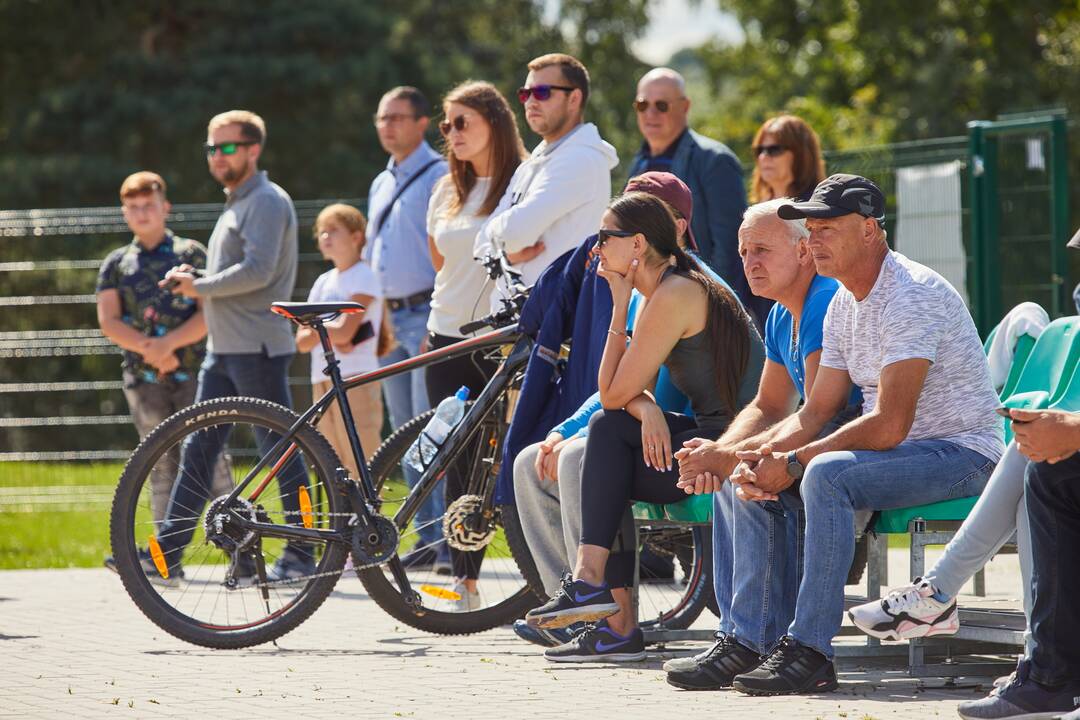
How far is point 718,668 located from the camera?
17.5 ft

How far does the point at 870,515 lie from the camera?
5.23 metres

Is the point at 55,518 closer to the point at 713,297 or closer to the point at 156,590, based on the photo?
the point at 156,590

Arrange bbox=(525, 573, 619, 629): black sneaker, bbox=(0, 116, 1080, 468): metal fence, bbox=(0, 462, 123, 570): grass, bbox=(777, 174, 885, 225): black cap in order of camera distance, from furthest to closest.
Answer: bbox=(0, 462, 123, 570): grass < bbox=(0, 116, 1080, 468): metal fence < bbox=(525, 573, 619, 629): black sneaker < bbox=(777, 174, 885, 225): black cap

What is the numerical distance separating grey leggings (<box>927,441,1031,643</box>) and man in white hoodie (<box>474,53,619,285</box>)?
2.63 meters

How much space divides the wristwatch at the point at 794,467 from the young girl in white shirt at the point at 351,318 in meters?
3.68

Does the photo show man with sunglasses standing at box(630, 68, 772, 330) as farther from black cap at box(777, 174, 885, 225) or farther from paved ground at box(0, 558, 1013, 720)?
black cap at box(777, 174, 885, 225)

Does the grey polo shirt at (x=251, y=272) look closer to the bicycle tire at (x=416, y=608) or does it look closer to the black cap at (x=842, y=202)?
the bicycle tire at (x=416, y=608)

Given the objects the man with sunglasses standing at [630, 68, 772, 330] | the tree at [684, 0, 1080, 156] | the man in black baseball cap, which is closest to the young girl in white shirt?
the man with sunglasses standing at [630, 68, 772, 330]

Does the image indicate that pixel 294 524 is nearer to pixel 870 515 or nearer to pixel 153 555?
pixel 153 555

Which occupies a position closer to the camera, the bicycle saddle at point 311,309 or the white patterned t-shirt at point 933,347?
the white patterned t-shirt at point 933,347

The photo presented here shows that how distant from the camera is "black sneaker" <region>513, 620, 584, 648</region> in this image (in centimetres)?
616

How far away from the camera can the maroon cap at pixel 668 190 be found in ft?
20.6

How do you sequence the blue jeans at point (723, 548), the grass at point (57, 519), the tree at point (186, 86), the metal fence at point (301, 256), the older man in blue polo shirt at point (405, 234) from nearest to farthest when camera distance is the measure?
the blue jeans at point (723, 548) < the older man in blue polo shirt at point (405, 234) < the metal fence at point (301, 256) < the grass at point (57, 519) < the tree at point (186, 86)

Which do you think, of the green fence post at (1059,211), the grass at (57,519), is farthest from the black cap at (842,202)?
the grass at (57,519)
